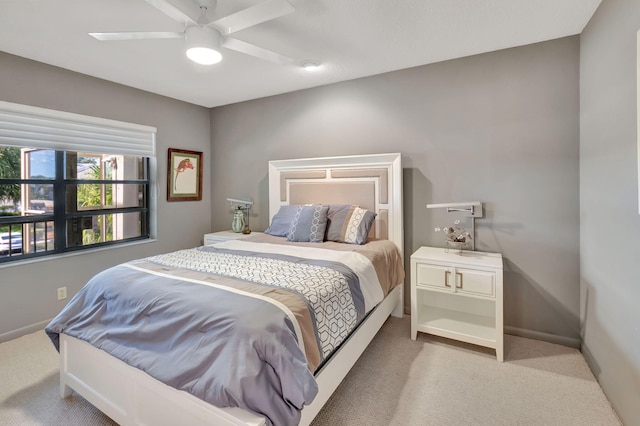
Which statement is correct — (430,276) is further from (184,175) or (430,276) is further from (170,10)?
(184,175)

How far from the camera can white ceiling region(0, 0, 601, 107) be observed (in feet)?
6.57

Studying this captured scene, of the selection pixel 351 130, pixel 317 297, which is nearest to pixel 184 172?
pixel 351 130

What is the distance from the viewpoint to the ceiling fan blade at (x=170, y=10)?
1.54m

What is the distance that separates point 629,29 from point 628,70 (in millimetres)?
203

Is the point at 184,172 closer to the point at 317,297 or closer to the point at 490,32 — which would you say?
the point at 317,297

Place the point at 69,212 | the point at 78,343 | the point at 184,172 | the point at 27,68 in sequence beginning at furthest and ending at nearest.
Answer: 1. the point at 184,172
2. the point at 69,212
3. the point at 27,68
4. the point at 78,343

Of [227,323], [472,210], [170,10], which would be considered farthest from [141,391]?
[472,210]

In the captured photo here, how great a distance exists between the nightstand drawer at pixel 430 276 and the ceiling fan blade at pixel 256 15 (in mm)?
2038

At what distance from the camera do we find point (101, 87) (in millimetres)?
3223

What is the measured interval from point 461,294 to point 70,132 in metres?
3.83

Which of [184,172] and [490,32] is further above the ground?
[490,32]

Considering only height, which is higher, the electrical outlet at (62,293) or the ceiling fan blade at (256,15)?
the ceiling fan blade at (256,15)

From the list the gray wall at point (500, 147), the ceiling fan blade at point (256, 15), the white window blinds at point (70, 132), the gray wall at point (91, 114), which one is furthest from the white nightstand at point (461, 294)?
the white window blinds at point (70, 132)

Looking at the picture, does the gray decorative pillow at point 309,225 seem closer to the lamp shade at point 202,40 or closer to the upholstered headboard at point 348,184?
the upholstered headboard at point 348,184
